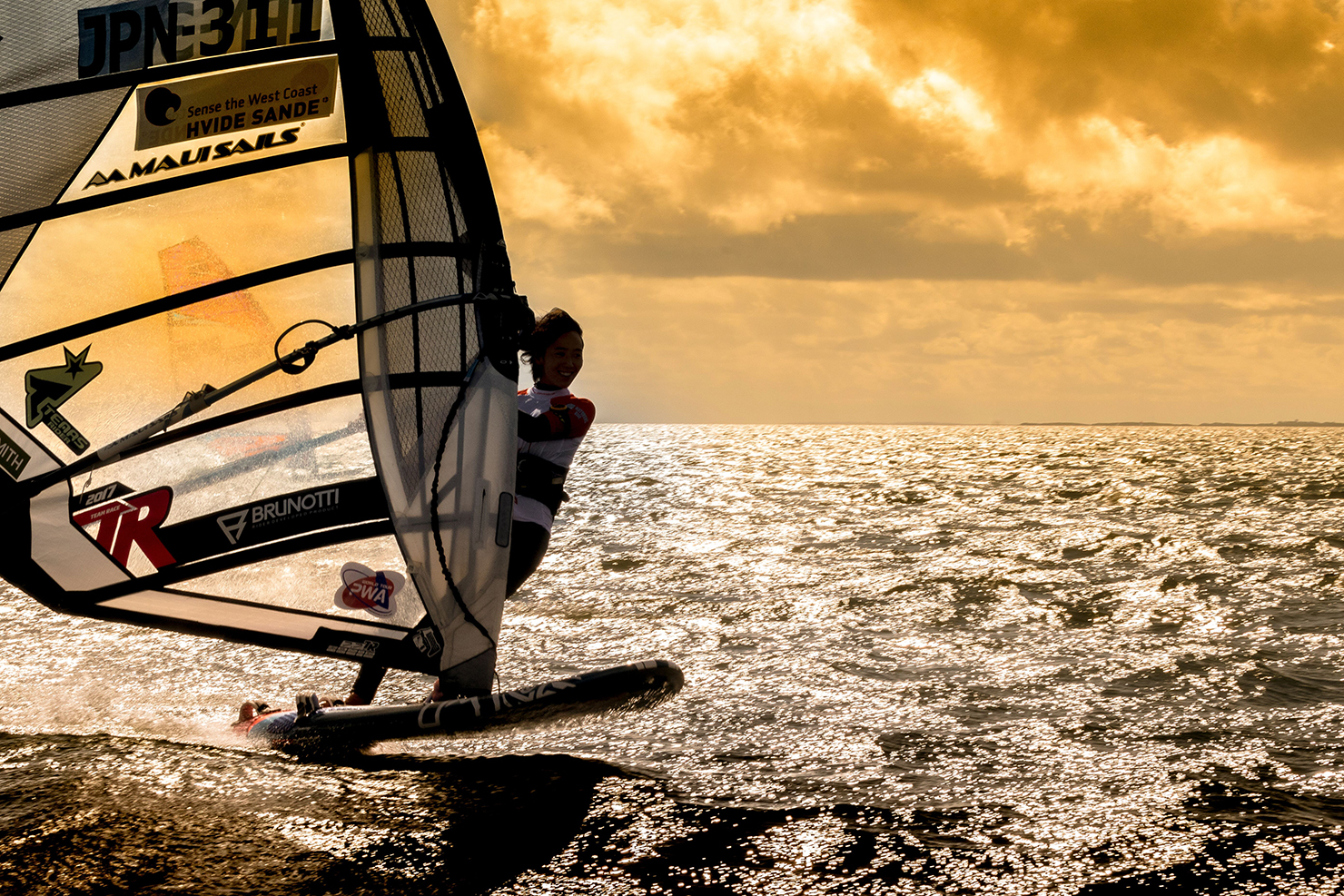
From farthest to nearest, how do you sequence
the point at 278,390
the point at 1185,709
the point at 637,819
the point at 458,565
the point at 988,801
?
the point at 1185,709, the point at 458,565, the point at 278,390, the point at 988,801, the point at 637,819

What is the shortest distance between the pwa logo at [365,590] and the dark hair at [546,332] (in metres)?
1.11

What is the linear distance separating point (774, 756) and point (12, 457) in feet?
10.8

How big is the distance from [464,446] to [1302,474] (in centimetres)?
2788

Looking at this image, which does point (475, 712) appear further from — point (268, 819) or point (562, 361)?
point (562, 361)

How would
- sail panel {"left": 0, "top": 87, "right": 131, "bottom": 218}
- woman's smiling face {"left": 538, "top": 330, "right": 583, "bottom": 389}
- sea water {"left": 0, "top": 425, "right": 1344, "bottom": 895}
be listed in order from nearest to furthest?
sea water {"left": 0, "top": 425, "right": 1344, "bottom": 895}, sail panel {"left": 0, "top": 87, "right": 131, "bottom": 218}, woman's smiling face {"left": 538, "top": 330, "right": 583, "bottom": 389}

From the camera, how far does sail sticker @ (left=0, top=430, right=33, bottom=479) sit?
4105 mm

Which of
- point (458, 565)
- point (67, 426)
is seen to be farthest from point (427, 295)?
point (67, 426)

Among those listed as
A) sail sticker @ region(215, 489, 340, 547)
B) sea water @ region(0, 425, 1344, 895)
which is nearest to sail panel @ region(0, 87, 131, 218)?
sail sticker @ region(215, 489, 340, 547)

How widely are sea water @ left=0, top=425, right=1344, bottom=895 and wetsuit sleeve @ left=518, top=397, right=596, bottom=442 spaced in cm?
128

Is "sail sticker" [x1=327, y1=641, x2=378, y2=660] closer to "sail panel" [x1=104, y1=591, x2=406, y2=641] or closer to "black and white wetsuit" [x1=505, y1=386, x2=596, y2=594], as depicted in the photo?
"sail panel" [x1=104, y1=591, x2=406, y2=641]

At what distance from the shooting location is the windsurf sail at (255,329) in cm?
A: 395

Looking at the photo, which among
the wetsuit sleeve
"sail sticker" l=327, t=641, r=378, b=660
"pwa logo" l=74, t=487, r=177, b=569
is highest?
the wetsuit sleeve

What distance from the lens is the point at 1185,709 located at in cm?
515

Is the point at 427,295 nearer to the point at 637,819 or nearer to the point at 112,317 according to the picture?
the point at 112,317
